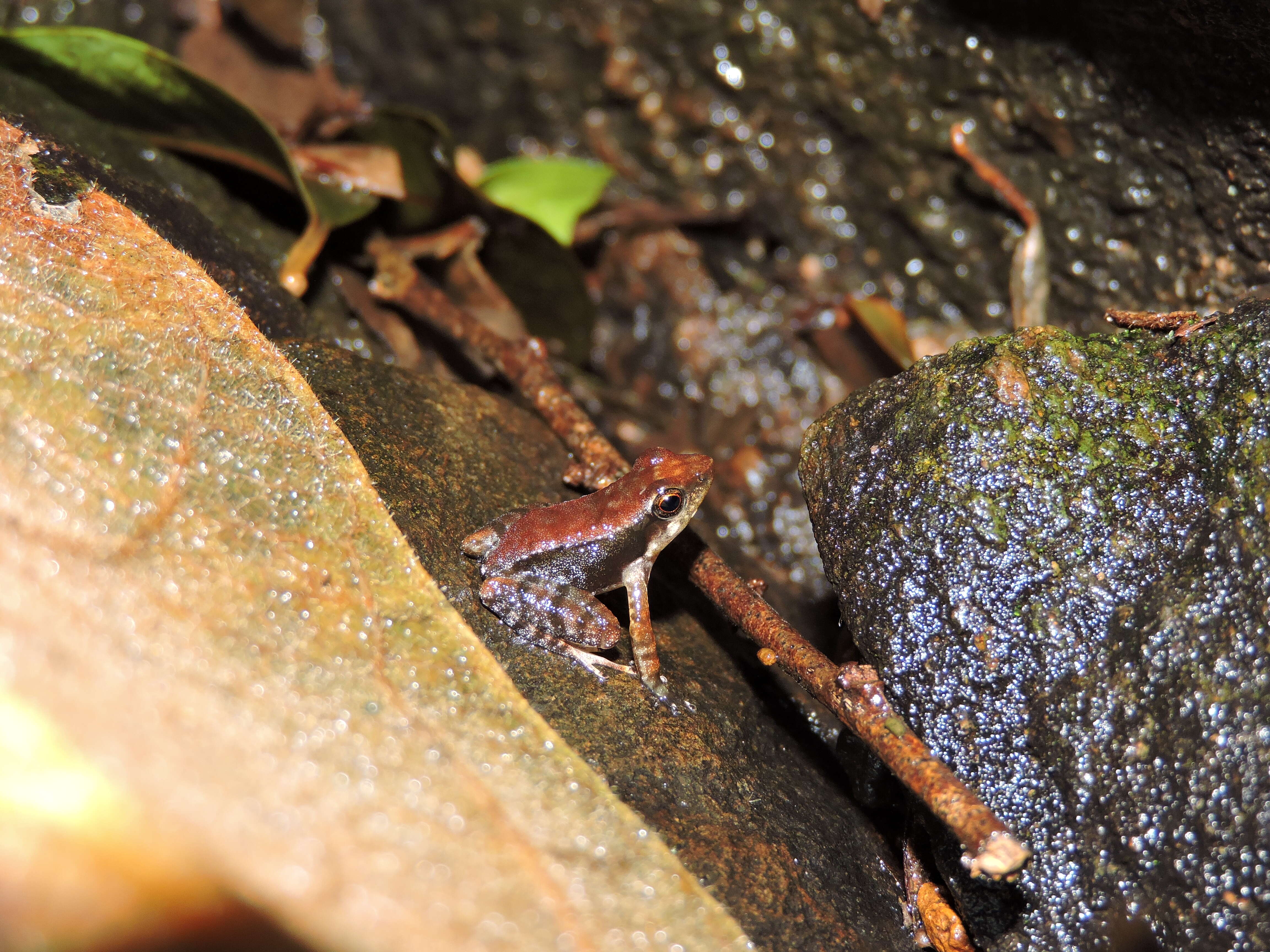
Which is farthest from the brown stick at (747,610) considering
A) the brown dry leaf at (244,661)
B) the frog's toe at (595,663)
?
the brown dry leaf at (244,661)

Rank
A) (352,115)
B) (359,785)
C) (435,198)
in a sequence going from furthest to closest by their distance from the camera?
(352,115), (435,198), (359,785)

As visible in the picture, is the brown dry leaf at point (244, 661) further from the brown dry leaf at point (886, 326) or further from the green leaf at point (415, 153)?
the brown dry leaf at point (886, 326)

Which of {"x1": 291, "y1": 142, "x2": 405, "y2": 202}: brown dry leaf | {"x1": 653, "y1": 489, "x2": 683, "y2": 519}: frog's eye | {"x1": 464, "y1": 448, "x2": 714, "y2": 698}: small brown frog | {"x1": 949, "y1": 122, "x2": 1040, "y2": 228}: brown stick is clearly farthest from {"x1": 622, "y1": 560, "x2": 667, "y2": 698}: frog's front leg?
{"x1": 949, "y1": 122, "x2": 1040, "y2": 228}: brown stick

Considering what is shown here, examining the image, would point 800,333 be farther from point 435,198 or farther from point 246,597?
point 246,597

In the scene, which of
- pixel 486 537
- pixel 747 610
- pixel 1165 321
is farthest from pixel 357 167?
pixel 1165 321

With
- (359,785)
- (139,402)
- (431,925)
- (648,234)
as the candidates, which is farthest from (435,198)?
(431,925)

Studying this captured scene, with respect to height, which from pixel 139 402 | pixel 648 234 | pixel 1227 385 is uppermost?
pixel 1227 385

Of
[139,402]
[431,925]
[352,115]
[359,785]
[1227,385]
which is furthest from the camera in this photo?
[352,115]
